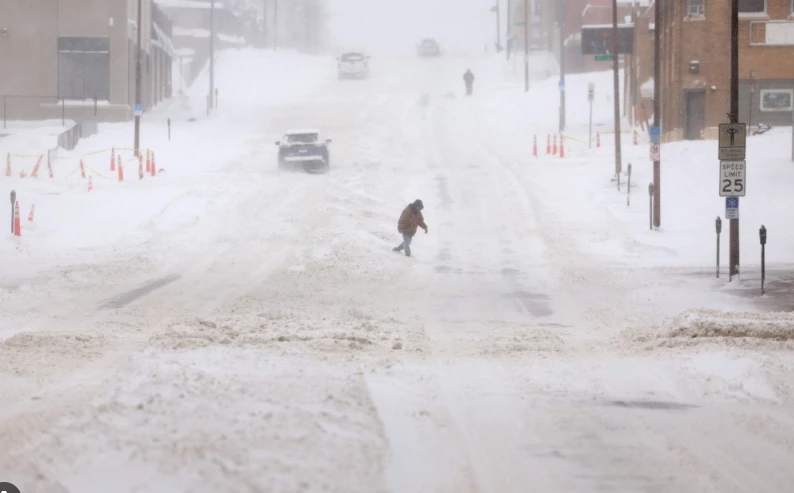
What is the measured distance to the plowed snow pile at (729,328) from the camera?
1311 cm

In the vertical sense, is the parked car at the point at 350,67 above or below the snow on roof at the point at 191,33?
below

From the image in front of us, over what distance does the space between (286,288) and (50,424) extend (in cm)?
1095

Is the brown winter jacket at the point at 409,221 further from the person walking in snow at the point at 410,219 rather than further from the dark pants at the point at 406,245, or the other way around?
the dark pants at the point at 406,245

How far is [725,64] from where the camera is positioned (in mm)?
42531

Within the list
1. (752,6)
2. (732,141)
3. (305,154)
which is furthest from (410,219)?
(752,6)

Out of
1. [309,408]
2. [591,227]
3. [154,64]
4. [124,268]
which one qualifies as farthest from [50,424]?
[154,64]

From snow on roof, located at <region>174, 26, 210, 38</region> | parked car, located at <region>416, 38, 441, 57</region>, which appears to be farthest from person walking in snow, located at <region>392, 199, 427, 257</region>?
snow on roof, located at <region>174, 26, 210, 38</region>

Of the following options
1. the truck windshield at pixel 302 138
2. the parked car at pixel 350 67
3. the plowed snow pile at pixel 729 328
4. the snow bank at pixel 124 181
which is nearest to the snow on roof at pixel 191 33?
the parked car at pixel 350 67

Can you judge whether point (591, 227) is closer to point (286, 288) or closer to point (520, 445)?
point (286, 288)

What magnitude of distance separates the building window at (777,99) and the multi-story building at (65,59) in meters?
29.1

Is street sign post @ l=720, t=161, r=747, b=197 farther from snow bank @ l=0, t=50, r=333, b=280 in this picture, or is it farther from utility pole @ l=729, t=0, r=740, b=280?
snow bank @ l=0, t=50, r=333, b=280

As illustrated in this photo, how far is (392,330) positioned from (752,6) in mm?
32771

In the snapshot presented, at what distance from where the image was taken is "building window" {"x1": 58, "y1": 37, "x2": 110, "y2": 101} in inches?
2010

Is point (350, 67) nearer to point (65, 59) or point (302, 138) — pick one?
point (65, 59)
